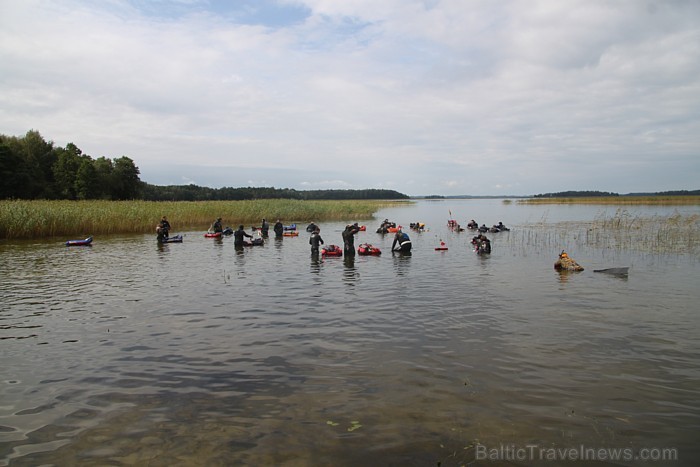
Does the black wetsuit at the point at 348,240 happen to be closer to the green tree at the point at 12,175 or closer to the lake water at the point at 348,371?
the lake water at the point at 348,371

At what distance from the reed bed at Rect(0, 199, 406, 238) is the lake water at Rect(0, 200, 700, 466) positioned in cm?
1590

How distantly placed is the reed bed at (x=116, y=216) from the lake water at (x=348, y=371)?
626 inches

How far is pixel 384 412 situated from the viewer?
6332 mm

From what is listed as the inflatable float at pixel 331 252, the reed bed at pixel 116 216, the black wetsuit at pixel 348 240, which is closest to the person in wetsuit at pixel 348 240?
the black wetsuit at pixel 348 240

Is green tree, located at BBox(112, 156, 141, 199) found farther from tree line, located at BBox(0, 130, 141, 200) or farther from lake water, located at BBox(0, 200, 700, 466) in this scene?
lake water, located at BBox(0, 200, 700, 466)

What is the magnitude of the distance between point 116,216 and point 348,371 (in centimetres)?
3314

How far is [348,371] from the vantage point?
786 centimetres

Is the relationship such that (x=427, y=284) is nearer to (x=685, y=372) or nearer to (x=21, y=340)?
(x=685, y=372)

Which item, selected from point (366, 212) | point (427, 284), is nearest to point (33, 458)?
point (427, 284)

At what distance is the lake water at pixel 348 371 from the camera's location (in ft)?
18.1

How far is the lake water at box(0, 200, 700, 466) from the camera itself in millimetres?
5531

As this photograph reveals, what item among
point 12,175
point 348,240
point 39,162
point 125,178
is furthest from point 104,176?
point 348,240

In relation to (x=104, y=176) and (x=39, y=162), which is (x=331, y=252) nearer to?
(x=104, y=176)

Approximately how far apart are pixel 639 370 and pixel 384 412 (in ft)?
16.8
